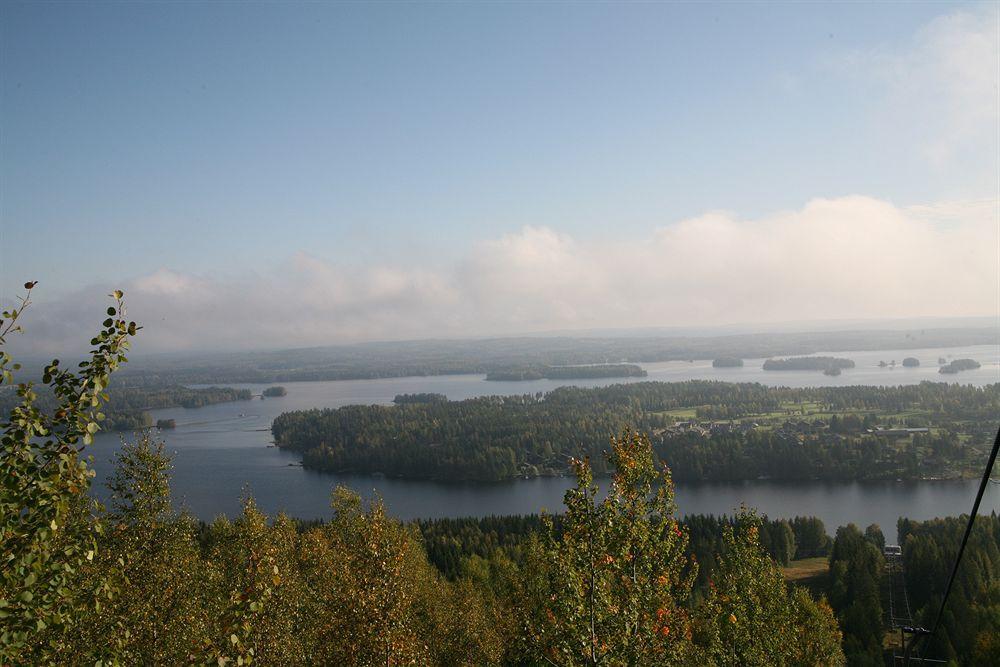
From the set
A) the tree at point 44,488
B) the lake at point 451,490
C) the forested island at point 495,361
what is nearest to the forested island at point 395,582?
the tree at point 44,488

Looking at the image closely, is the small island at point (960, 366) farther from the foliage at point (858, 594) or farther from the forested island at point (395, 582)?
the forested island at point (395, 582)

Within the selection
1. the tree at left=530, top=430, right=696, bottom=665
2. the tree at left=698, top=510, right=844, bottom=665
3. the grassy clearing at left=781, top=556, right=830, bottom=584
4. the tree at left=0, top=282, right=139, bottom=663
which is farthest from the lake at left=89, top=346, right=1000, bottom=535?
the tree at left=0, top=282, right=139, bottom=663

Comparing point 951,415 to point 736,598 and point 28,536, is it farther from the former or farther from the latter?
point 28,536

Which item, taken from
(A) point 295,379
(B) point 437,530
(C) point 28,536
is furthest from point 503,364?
(C) point 28,536

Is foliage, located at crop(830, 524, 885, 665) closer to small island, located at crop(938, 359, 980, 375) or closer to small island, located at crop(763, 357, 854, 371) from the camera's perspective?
small island, located at crop(938, 359, 980, 375)

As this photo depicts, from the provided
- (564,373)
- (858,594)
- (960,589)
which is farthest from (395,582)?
(564,373)
